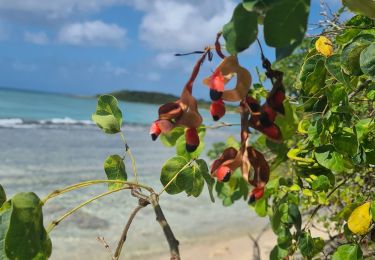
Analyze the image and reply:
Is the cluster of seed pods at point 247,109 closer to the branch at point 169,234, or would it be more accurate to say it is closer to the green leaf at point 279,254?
the branch at point 169,234

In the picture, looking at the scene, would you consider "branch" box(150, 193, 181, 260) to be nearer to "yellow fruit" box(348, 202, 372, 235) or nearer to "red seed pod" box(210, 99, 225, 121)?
"red seed pod" box(210, 99, 225, 121)

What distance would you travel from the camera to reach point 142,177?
9.65 m

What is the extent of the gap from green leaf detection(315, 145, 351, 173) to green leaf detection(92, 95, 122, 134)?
425mm

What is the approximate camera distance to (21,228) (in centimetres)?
52

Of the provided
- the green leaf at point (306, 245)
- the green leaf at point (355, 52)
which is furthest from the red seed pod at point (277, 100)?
the green leaf at point (306, 245)

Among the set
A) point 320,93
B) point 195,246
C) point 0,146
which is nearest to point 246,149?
point 320,93

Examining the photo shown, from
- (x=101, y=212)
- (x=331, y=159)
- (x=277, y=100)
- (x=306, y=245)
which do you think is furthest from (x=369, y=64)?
Answer: (x=101, y=212)

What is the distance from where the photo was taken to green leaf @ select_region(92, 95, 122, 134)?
92 cm

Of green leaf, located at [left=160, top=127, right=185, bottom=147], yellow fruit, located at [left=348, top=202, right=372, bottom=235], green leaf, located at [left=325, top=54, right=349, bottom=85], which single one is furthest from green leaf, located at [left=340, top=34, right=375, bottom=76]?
green leaf, located at [left=160, top=127, right=185, bottom=147]

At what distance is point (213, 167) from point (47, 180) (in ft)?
28.3

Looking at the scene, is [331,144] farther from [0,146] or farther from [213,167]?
[0,146]

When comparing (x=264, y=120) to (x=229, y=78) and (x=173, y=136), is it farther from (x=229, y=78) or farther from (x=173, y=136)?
(x=173, y=136)

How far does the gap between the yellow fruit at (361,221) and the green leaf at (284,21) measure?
741 mm

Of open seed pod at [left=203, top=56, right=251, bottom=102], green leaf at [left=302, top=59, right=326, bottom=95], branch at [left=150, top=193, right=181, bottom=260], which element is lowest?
branch at [left=150, top=193, right=181, bottom=260]
